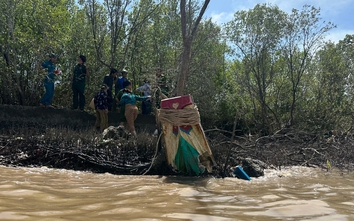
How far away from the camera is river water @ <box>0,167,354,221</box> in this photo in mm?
3151

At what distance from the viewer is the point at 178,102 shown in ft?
18.6

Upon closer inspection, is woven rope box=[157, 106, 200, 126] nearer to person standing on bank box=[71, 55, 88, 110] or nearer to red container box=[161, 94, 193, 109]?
red container box=[161, 94, 193, 109]

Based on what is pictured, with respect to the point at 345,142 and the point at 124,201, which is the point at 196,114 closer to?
the point at 124,201

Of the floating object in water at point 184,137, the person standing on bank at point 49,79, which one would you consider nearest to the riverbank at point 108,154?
the floating object in water at point 184,137

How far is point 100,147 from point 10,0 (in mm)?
6851

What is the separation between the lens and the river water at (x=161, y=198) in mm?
3151

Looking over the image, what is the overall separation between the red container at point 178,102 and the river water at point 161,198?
1120 mm

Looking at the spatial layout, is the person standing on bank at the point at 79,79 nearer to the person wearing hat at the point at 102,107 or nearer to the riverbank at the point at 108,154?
the person wearing hat at the point at 102,107

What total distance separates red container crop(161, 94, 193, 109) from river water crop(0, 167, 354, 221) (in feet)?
3.68

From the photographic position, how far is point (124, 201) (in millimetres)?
3674

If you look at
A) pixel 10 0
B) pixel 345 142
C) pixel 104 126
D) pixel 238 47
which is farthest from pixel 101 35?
pixel 345 142

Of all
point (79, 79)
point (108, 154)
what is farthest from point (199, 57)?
point (108, 154)

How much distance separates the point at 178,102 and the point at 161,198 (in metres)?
2.11

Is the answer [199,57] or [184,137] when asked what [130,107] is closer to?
[184,137]
